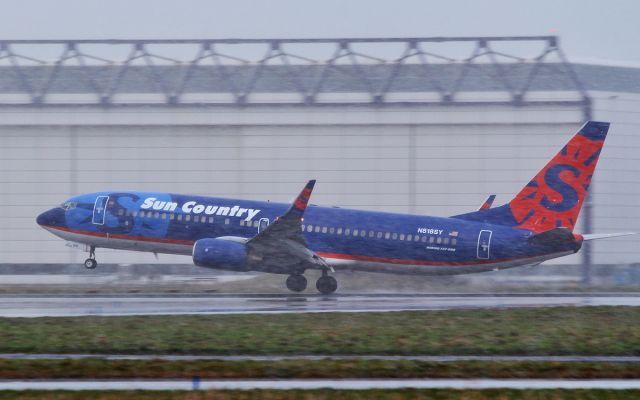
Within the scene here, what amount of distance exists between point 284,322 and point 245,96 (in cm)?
3138

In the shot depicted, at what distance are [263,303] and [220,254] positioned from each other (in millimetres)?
6385

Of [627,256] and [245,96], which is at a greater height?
[245,96]

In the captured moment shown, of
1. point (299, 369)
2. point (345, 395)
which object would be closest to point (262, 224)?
point (299, 369)

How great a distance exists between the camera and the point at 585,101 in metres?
53.0

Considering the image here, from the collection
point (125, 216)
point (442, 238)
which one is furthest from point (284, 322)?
point (125, 216)

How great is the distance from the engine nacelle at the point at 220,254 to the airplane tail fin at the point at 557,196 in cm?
1052

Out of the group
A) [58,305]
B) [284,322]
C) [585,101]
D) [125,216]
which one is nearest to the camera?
[284,322]

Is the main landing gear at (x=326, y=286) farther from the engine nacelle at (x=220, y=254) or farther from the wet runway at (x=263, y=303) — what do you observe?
the engine nacelle at (x=220, y=254)

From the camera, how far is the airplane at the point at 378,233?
36688 mm

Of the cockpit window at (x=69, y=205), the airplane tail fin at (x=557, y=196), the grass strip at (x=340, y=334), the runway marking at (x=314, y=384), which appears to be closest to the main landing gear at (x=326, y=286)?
the airplane tail fin at (x=557, y=196)

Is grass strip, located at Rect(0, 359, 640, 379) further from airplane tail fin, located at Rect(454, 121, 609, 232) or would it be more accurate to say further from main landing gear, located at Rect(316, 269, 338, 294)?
airplane tail fin, located at Rect(454, 121, 609, 232)

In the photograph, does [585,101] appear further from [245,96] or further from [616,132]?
[245,96]

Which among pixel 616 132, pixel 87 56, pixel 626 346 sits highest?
pixel 87 56

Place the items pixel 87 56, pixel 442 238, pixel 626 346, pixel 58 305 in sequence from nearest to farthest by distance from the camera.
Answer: pixel 626 346 < pixel 58 305 < pixel 442 238 < pixel 87 56
